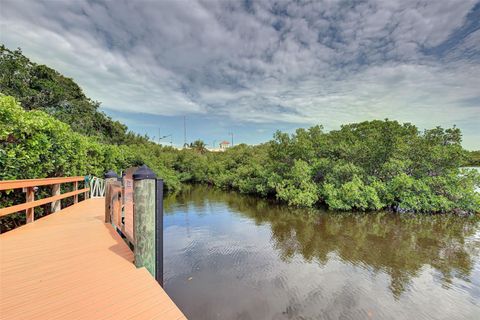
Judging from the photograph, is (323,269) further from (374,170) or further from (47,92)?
→ (47,92)

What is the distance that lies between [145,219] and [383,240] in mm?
9645

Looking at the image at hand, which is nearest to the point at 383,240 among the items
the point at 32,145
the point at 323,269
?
the point at 323,269

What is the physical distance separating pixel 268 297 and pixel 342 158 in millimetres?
14027

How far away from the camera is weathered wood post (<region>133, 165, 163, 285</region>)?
281 cm

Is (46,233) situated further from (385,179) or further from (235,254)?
(385,179)

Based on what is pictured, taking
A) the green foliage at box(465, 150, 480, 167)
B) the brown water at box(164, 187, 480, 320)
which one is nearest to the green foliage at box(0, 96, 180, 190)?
the brown water at box(164, 187, 480, 320)

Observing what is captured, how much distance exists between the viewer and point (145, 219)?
284 cm

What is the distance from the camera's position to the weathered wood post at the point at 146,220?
2809 mm

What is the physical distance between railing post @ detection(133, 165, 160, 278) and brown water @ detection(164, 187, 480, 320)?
257cm

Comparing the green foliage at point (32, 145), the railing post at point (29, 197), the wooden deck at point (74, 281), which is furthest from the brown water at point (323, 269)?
the green foliage at point (32, 145)

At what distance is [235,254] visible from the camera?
759 cm

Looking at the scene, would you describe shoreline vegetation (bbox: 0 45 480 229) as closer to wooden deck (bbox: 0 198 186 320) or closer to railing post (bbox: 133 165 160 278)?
wooden deck (bbox: 0 198 186 320)

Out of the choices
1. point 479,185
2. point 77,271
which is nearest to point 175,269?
point 77,271

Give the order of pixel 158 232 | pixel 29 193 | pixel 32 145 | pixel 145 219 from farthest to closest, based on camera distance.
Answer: pixel 32 145 < pixel 29 193 < pixel 158 232 < pixel 145 219
